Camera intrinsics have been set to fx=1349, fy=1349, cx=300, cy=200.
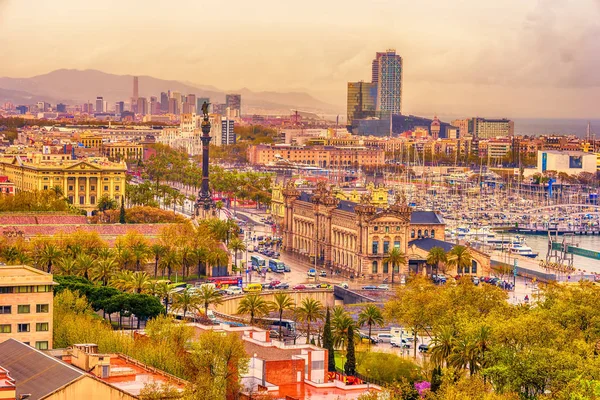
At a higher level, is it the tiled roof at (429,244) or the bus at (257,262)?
→ the tiled roof at (429,244)

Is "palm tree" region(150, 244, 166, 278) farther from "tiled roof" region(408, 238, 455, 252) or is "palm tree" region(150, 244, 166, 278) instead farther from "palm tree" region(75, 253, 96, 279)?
"tiled roof" region(408, 238, 455, 252)

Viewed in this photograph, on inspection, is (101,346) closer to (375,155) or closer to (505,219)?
(505,219)

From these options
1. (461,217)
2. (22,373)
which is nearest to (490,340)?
(22,373)

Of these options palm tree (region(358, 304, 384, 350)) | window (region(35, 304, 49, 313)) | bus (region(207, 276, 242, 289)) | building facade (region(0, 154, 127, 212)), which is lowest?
bus (region(207, 276, 242, 289))

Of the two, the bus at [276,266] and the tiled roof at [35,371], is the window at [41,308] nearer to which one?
the tiled roof at [35,371]

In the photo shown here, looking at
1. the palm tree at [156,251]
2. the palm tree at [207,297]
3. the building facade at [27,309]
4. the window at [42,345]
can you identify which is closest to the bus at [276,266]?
the palm tree at [156,251]

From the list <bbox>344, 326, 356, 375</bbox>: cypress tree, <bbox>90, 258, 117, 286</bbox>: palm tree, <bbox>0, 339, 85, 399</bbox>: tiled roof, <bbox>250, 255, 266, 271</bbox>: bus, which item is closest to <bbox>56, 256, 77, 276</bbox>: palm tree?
<bbox>90, 258, 117, 286</bbox>: palm tree

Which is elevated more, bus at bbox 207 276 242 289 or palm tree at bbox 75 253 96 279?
palm tree at bbox 75 253 96 279
